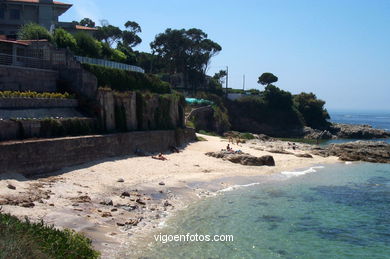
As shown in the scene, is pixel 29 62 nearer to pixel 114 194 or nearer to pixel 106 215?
pixel 114 194

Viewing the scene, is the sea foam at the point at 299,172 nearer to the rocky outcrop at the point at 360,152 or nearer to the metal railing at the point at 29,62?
the rocky outcrop at the point at 360,152

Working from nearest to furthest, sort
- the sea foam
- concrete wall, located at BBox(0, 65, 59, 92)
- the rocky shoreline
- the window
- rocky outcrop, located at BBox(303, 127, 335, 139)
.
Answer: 1. concrete wall, located at BBox(0, 65, 59, 92)
2. the sea foam
3. the window
4. rocky outcrop, located at BBox(303, 127, 335, 139)
5. the rocky shoreline

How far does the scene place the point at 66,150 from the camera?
2466 cm

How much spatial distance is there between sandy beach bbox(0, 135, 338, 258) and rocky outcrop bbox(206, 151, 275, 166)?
1.79 m

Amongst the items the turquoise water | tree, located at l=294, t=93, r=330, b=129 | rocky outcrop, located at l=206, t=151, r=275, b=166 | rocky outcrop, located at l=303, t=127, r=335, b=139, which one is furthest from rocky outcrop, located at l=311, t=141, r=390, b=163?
tree, located at l=294, t=93, r=330, b=129

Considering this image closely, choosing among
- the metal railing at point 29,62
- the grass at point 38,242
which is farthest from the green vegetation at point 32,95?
the grass at point 38,242

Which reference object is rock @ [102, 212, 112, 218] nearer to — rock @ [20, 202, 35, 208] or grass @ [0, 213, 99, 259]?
rock @ [20, 202, 35, 208]

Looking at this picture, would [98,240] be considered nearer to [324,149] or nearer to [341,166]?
[341,166]

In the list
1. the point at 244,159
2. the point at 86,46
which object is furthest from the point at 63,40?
the point at 244,159

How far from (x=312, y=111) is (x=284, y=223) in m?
75.7

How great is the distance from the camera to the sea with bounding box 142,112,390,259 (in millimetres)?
16781

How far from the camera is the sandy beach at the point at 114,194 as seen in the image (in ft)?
54.2

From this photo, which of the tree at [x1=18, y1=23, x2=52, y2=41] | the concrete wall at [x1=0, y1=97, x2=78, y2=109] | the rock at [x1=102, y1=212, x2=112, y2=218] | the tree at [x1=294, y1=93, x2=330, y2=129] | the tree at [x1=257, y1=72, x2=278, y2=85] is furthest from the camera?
the tree at [x1=257, y1=72, x2=278, y2=85]

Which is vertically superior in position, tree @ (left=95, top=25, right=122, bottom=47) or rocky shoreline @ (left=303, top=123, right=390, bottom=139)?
tree @ (left=95, top=25, right=122, bottom=47)
